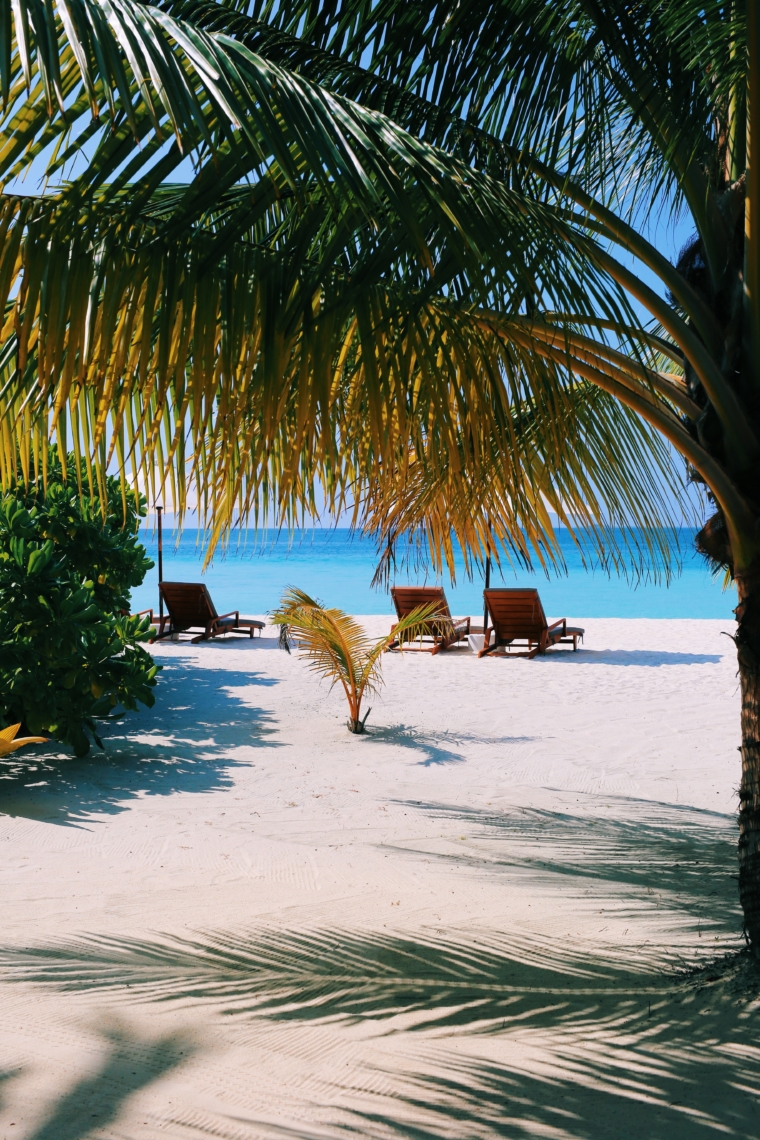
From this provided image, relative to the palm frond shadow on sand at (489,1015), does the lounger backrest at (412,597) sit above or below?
above

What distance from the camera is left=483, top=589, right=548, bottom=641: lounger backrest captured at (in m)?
12.0

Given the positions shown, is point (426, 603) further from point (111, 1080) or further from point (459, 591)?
point (459, 591)

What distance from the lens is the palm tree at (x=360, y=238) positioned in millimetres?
1794

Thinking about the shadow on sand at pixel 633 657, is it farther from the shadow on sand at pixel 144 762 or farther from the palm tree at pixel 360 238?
the palm tree at pixel 360 238

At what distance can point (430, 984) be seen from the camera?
11.0 feet

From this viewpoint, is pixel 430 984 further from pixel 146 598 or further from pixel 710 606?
pixel 146 598

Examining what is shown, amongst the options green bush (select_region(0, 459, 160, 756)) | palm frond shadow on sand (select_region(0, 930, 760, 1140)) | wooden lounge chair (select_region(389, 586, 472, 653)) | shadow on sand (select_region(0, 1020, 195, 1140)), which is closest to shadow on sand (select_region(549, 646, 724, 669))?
wooden lounge chair (select_region(389, 586, 472, 653))

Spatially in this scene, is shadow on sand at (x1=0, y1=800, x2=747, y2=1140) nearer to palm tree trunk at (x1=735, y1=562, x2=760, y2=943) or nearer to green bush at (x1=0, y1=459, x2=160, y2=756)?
palm tree trunk at (x1=735, y1=562, x2=760, y2=943)

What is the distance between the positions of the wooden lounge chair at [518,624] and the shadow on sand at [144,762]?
4.24 m

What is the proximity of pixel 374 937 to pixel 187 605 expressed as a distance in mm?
10396

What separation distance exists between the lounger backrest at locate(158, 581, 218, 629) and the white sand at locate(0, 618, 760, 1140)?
19.4 ft

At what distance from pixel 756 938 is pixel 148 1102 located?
2.14 meters

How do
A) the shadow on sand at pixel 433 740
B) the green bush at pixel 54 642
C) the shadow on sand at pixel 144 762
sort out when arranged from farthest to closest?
the shadow on sand at pixel 433 740 < the green bush at pixel 54 642 < the shadow on sand at pixel 144 762

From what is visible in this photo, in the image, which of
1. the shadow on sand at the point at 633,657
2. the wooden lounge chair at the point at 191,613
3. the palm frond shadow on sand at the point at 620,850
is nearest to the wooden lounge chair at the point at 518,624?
the shadow on sand at the point at 633,657
